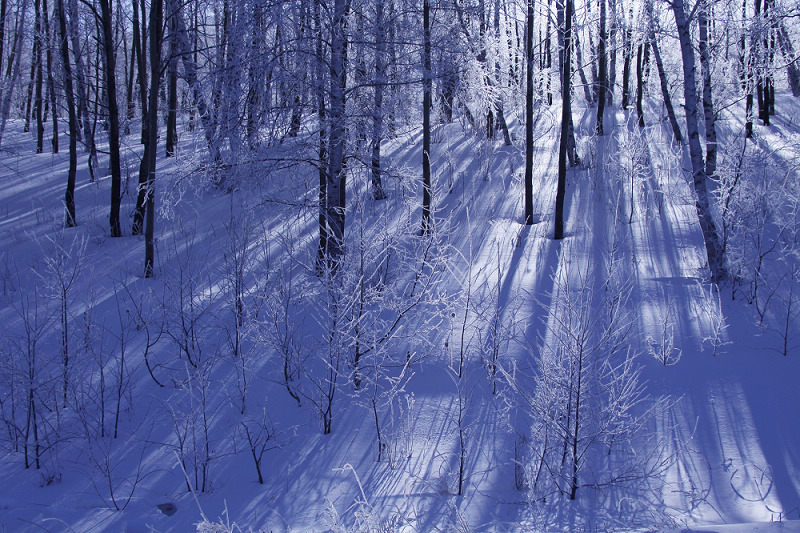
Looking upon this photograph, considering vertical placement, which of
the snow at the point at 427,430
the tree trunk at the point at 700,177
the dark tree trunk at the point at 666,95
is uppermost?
the dark tree trunk at the point at 666,95

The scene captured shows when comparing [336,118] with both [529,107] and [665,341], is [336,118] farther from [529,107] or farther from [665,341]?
[665,341]

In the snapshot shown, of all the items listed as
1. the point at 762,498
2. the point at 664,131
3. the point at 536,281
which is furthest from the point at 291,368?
the point at 664,131

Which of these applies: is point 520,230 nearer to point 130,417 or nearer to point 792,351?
point 792,351

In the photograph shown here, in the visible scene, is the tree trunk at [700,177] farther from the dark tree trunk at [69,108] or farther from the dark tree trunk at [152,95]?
the dark tree trunk at [69,108]

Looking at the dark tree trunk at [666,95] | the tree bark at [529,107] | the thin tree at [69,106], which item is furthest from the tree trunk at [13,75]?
the dark tree trunk at [666,95]

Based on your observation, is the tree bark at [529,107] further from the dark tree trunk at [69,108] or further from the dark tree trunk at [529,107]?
the dark tree trunk at [69,108]

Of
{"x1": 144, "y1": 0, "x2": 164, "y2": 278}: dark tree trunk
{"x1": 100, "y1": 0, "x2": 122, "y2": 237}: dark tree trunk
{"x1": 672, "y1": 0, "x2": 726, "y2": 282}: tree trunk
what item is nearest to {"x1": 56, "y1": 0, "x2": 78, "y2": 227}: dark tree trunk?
{"x1": 100, "y1": 0, "x2": 122, "y2": 237}: dark tree trunk

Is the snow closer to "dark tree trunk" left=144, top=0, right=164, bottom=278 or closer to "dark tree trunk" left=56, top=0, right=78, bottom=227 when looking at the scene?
"dark tree trunk" left=144, top=0, right=164, bottom=278

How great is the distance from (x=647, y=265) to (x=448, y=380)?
3894 millimetres

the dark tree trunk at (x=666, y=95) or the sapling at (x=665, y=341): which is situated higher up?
the dark tree trunk at (x=666, y=95)

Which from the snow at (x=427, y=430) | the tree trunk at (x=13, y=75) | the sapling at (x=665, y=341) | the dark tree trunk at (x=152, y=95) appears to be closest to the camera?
the snow at (x=427, y=430)

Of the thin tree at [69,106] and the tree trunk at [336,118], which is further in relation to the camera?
the thin tree at [69,106]

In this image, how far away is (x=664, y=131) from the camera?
14.5 metres

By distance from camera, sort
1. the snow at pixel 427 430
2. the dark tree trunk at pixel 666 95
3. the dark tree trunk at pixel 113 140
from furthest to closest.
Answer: the dark tree trunk at pixel 666 95 → the dark tree trunk at pixel 113 140 → the snow at pixel 427 430
